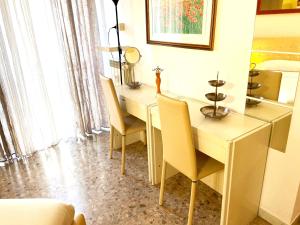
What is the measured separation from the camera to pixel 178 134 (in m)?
1.54

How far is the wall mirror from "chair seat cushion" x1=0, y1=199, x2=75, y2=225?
1.39 m

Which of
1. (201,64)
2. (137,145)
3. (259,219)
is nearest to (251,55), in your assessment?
(201,64)

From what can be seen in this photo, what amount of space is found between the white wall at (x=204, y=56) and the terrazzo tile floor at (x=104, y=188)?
882 millimetres

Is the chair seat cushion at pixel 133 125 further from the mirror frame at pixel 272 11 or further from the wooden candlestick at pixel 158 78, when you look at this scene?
the mirror frame at pixel 272 11

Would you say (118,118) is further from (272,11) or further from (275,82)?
(272,11)

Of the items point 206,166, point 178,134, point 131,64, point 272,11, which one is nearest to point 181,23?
point 272,11

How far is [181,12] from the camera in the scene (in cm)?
197

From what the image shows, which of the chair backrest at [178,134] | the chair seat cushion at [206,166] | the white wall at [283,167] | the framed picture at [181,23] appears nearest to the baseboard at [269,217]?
the white wall at [283,167]

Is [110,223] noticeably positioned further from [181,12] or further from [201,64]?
[181,12]

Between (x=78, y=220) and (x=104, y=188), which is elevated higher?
(x=78, y=220)

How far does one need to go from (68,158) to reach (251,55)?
2237mm

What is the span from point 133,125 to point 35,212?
1.34 m

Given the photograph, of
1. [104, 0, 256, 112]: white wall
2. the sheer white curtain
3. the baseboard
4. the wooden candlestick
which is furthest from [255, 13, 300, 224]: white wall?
the sheer white curtain

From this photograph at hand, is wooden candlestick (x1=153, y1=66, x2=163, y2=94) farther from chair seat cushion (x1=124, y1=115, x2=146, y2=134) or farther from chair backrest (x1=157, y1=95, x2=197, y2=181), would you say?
chair backrest (x1=157, y1=95, x2=197, y2=181)
